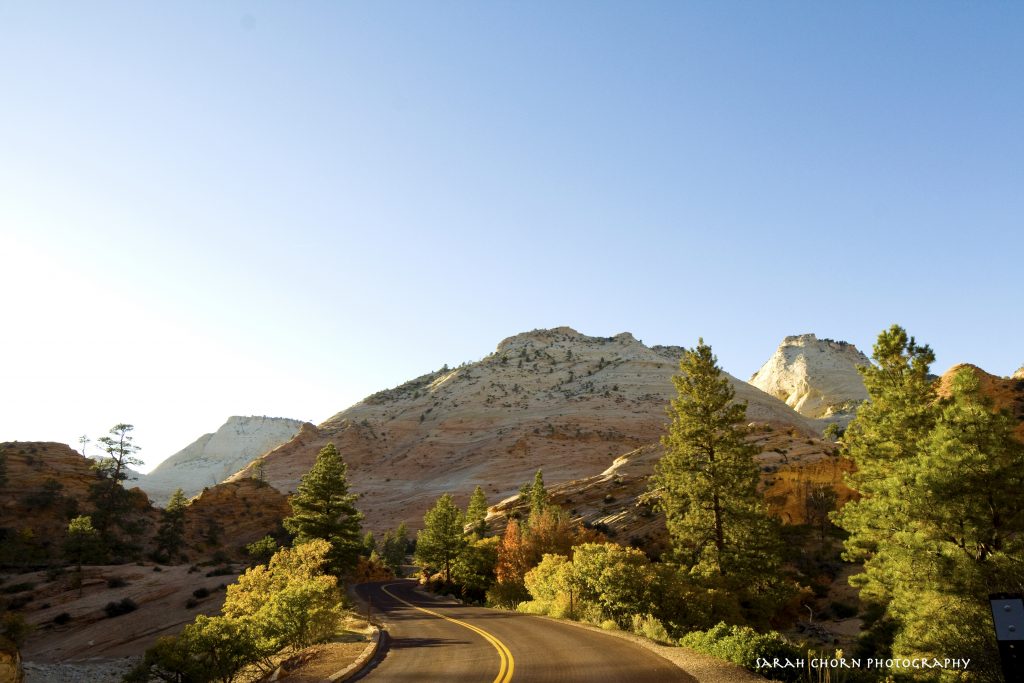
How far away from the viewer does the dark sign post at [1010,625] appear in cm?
631

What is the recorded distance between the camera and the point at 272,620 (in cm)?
1700

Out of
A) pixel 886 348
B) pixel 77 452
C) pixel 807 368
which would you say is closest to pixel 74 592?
pixel 77 452

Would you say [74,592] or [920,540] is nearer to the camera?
[920,540]

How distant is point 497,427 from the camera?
12531cm

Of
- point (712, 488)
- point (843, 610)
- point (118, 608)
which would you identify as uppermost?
point (712, 488)

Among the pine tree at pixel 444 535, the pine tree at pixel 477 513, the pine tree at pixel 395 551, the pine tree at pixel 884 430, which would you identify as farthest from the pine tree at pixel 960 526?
the pine tree at pixel 395 551

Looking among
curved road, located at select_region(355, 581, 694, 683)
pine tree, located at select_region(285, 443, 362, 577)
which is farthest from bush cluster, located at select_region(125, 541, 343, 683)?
pine tree, located at select_region(285, 443, 362, 577)

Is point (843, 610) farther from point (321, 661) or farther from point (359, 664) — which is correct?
point (321, 661)

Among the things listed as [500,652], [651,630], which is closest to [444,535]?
[651,630]

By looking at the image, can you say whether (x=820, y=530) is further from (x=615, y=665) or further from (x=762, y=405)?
(x=762, y=405)

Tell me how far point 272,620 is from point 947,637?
57.9 feet

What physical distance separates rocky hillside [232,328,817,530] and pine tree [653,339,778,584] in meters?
58.8

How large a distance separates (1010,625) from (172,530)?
70900 mm

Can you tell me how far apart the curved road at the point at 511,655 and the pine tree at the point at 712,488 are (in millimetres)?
8677
